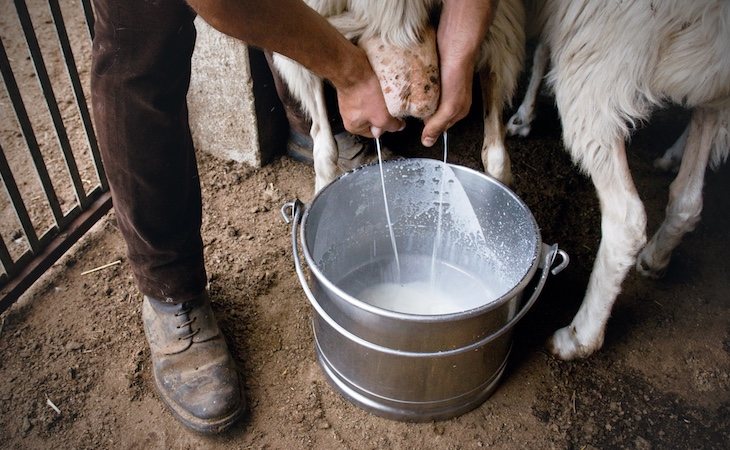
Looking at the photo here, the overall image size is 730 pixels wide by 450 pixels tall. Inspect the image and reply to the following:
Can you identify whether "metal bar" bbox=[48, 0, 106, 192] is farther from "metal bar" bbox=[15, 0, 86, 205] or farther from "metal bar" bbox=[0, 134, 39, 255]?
"metal bar" bbox=[0, 134, 39, 255]

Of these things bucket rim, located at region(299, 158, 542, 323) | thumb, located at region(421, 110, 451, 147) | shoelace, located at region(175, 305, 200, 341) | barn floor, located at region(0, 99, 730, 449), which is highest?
thumb, located at region(421, 110, 451, 147)

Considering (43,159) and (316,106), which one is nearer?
(316,106)

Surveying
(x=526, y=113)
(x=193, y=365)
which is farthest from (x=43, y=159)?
(x=526, y=113)

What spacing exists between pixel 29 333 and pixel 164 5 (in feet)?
4.12

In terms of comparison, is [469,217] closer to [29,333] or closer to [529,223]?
[529,223]

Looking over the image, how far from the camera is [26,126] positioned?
215 centimetres

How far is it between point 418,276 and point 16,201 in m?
1.33

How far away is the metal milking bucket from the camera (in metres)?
1.71

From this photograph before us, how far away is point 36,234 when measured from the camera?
7.59 ft

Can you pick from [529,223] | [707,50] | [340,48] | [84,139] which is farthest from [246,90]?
[707,50]

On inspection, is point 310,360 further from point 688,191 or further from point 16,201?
point 688,191

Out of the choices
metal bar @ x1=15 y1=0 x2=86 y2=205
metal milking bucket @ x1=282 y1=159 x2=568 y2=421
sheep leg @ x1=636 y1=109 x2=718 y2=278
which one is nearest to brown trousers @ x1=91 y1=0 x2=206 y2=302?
metal milking bucket @ x1=282 y1=159 x2=568 y2=421

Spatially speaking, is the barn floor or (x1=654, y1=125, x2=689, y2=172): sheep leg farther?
(x1=654, y1=125, x2=689, y2=172): sheep leg

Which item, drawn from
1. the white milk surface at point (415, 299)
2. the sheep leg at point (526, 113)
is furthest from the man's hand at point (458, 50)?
the sheep leg at point (526, 113)
